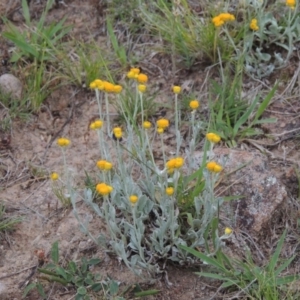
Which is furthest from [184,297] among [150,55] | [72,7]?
[72,7]

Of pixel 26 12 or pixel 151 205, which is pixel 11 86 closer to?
pixel 26 12

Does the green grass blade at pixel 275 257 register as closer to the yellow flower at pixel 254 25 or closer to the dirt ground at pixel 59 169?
the dirt ground at pixel 59 169

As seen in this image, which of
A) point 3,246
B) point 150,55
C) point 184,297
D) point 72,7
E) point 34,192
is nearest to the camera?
point 184,297

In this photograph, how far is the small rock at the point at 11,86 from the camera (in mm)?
3201

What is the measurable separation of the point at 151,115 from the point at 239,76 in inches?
19.0

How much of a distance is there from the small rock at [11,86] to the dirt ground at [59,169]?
14cm

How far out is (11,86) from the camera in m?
3.21

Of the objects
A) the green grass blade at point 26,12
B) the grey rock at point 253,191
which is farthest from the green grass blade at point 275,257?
the green grass blade at point 26,12

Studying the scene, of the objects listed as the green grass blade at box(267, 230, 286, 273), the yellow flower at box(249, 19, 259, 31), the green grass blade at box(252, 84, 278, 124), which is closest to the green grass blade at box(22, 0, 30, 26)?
the yellow flower at box(249, 19, 259, 31)

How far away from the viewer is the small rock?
3.20m

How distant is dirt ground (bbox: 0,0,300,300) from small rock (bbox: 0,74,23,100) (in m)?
0.14

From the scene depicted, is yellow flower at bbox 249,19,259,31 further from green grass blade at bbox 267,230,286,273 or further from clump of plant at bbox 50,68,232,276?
green grass blade at bbox 267,230,286,273

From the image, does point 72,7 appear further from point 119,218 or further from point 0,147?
point 119,218

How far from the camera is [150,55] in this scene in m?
3.40
